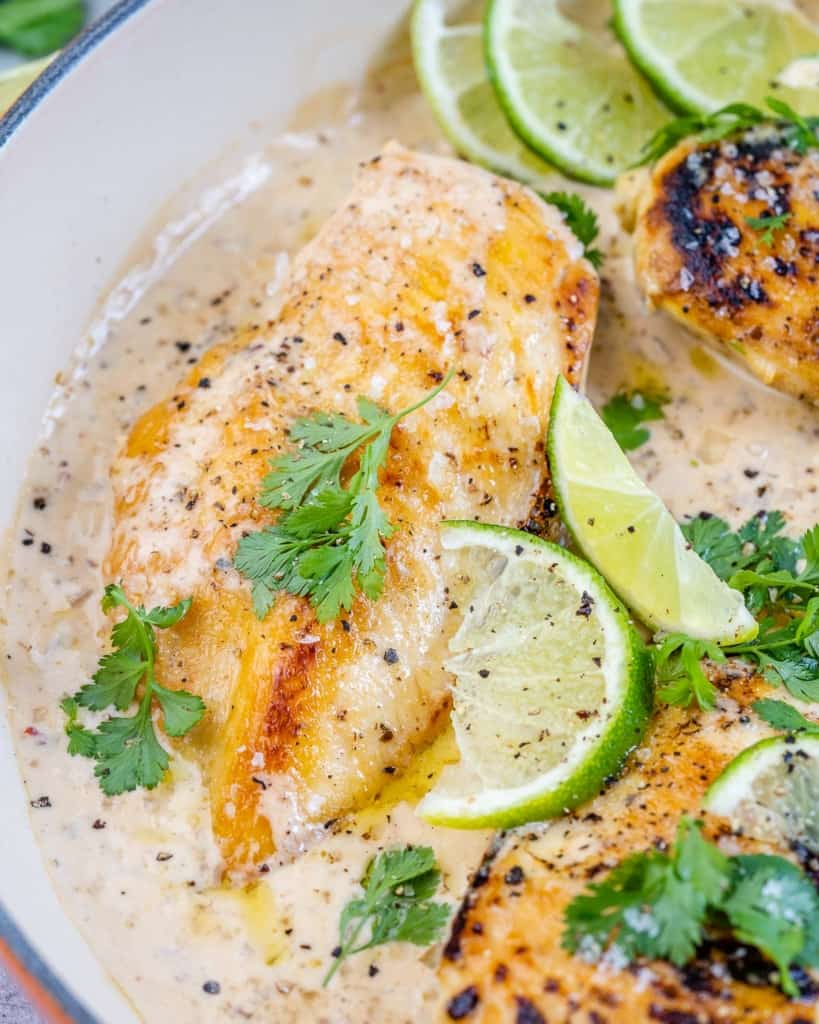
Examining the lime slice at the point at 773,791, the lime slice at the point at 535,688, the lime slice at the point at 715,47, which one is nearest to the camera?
the lime slice at the point at 773,791

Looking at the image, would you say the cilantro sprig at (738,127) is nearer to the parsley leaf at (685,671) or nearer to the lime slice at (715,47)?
the lime slice at (715,47)

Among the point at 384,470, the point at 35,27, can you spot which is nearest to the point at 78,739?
the point at 384,470

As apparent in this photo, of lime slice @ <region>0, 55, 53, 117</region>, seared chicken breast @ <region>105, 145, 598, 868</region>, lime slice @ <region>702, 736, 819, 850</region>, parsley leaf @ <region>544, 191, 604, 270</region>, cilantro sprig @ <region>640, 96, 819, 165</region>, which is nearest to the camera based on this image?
lime slice @ <region>702, 736, 819, 850</region>

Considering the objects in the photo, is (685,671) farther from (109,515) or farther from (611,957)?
(109,515)

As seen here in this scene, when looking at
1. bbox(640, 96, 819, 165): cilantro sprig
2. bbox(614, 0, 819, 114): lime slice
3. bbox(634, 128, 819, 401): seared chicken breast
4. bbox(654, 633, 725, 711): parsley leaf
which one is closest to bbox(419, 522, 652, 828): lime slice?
bbox(654, 633, 725, 711): parsley leaf

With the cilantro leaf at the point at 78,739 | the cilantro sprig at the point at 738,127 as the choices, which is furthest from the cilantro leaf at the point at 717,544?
the cilantro leaf at the point at 78,739

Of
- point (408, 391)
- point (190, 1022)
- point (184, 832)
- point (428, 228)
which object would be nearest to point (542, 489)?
point (408, 391)

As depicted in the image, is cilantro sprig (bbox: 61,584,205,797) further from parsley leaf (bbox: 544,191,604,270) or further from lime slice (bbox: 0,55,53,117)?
lime slice (bbox: 0,55,53,117)

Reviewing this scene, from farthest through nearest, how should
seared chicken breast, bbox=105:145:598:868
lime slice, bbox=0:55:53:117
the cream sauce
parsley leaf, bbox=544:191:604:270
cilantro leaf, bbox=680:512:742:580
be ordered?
lime slice, bbox=0:55:53:117, parsley leaf, bbox=544:191:604:270, cilantro leaf, bbox=680:512:742:580, seared chicken breast, bbox=105:145:598:868, the cream sauce
